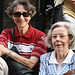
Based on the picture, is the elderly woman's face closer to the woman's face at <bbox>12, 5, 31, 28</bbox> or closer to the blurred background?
the woman's face at <bbox>12, 5, 31, 28</bbox>

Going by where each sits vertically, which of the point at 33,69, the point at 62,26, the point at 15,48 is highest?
the point at 62,26

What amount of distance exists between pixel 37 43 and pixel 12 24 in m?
1.77

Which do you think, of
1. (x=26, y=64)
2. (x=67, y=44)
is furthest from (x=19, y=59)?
(x=67, y=44)

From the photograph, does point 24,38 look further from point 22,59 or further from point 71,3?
point 71,3

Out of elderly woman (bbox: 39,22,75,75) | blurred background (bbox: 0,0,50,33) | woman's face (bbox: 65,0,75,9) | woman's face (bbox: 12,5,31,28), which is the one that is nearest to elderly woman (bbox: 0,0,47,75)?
woman's face (bbox: 12,5,31,28)

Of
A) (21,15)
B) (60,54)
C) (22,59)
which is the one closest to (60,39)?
(60,54)

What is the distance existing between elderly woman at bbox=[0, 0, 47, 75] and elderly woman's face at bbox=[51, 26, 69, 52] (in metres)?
0.44

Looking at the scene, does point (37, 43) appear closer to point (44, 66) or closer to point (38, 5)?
point (44, 66)

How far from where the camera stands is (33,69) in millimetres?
3523

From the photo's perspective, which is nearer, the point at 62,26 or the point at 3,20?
the point at 62,26

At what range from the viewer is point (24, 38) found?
362 centimetres

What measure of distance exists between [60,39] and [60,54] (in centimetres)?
19

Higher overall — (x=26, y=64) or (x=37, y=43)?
(x=37, y=43)

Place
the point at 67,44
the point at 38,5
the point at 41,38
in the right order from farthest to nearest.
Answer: the point at 38,5 → the point at 41,38 → the point at 67,44
